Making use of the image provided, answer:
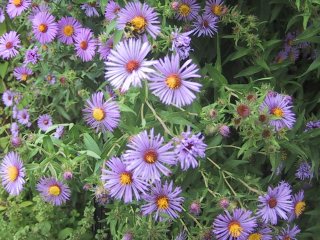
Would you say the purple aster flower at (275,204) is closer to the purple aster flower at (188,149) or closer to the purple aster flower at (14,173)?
the purple aster flower at (188,149)

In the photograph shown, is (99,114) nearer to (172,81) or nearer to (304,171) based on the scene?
(172,81)

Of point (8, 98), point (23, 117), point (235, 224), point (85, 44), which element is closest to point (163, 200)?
point (235, 224)

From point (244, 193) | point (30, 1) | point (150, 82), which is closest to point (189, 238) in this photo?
point (244, 193)

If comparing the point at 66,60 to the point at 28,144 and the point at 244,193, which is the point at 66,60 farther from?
the point at 244,193

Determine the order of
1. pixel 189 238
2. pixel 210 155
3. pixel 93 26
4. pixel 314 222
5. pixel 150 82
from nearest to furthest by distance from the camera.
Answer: pixel 150 82
pixel 189 238
pixel 210 155
pixel 314 222
pixel 93 26

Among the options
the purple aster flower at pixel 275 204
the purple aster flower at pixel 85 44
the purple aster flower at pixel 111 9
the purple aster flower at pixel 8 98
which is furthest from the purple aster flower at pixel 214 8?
the purple aster flower at pixel 8 98
